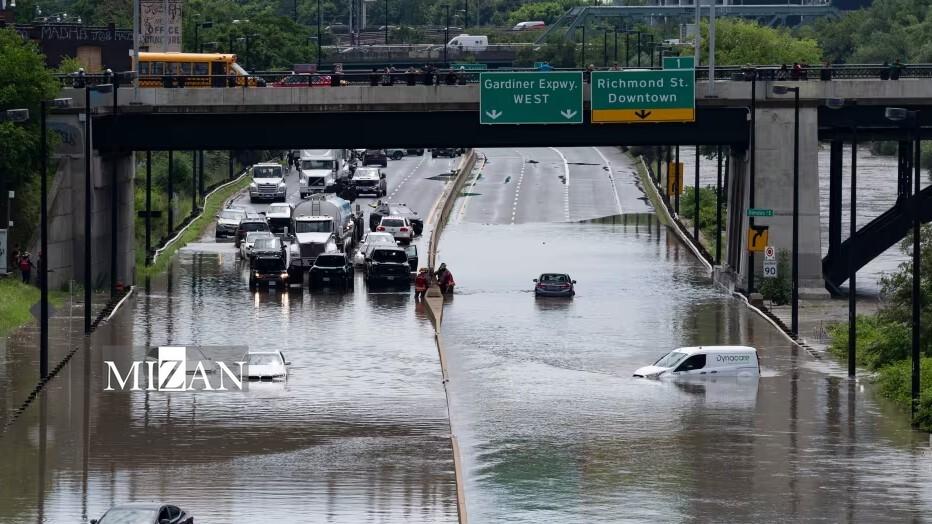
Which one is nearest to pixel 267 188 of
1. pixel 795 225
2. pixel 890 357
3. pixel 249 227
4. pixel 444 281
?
pixel 249 227

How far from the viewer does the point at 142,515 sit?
103 ft

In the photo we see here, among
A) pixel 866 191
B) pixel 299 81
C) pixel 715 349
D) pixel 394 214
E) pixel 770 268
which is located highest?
pixel 299 81

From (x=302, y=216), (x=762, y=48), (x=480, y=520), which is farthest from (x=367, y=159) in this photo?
(x=480, y=520)

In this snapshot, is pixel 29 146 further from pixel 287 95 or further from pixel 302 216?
pixel 302 216

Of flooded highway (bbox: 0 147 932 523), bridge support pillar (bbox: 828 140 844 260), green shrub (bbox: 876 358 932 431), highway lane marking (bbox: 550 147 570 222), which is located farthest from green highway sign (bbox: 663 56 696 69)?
green shrub (bbox: 876 358 932 431)

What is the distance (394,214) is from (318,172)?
16.8 meters

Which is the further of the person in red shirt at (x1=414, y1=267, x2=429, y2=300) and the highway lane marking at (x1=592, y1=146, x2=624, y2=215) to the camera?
the highway lane marking at (x1=592, y1=146, x2=624, y2=215)

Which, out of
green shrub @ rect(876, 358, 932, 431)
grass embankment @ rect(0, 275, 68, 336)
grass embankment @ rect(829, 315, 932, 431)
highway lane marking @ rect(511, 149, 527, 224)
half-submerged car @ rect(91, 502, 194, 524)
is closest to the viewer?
half-submerged car @ rect(91, 502, 194, 524)

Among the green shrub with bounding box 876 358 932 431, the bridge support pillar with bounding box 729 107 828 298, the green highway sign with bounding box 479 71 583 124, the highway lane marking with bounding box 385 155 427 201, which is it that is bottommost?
the green shrub with bounding box 876 358 932 431

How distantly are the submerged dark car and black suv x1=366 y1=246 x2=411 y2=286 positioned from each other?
5.62 metres

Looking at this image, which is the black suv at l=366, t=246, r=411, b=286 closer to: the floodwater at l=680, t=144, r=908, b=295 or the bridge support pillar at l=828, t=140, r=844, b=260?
the bridge support pillar at l=828, t=140, r=844, b=260

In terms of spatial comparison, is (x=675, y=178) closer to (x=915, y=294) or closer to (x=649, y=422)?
(x=649, y=422)

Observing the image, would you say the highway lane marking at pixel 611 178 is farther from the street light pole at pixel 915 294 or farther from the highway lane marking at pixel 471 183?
the street light pole at pixel 915 294

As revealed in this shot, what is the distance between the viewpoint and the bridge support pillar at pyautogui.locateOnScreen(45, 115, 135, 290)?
69.8 meters
